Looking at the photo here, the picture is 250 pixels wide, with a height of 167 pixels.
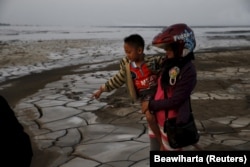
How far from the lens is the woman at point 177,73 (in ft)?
6.89

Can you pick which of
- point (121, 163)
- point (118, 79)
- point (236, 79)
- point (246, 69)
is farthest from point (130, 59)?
point (246, 69)

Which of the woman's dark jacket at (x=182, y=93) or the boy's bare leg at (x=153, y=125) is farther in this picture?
the boy's bare leg at (x=153, y=125)

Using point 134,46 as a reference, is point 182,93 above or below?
below

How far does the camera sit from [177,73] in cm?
211

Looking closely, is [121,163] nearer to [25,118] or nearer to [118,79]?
[118,79]

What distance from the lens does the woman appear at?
82.7 inches

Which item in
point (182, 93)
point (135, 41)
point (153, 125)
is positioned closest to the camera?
point (182, 93)

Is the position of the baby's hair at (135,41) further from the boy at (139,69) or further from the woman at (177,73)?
the woman at (177,73)

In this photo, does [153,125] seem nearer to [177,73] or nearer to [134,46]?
[177,73]

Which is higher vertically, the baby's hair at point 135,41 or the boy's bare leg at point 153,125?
the baby's hair at point 135,41

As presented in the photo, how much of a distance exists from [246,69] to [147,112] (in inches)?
342

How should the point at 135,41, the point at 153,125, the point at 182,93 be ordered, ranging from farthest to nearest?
the point at 135,41 < the point at 153,125 < the point at 182,93

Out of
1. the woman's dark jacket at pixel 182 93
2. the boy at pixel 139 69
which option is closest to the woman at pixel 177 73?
the woman's dark jacket at pixel 182 93

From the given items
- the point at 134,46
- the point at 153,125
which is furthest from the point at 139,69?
the point at 153,125
